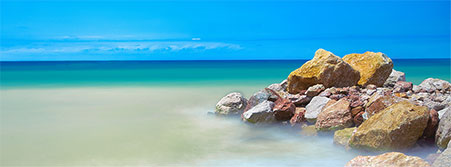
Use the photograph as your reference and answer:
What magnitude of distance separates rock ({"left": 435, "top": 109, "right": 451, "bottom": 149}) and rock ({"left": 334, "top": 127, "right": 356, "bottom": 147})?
114 centimetres

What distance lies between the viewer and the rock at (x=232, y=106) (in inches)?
332

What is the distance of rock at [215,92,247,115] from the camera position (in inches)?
332

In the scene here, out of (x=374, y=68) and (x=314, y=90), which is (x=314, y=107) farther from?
(x=374, y=68)

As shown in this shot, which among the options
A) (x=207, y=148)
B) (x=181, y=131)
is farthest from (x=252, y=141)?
(x=181, y=131)

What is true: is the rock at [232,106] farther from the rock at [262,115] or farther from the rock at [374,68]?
the rock at [374,68]

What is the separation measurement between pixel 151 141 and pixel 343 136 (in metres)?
3.08

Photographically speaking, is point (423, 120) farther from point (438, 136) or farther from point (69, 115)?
point (69, 115)

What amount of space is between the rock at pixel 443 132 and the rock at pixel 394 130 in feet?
0.65

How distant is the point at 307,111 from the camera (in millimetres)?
7395

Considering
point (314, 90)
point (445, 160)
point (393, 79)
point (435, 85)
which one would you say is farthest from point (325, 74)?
point (445, 160)

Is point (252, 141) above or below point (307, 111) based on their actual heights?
below

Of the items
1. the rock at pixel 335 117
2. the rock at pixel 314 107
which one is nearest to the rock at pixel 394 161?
the rock at pixel 335 117

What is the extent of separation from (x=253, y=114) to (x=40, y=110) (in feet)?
19.2

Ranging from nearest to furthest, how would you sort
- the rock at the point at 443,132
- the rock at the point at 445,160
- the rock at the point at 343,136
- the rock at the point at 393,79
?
the rock at the point at 445,160 < the rock at the point at 443,132 < the rock at the point at 343,136 < the rock at the point at 393,79
